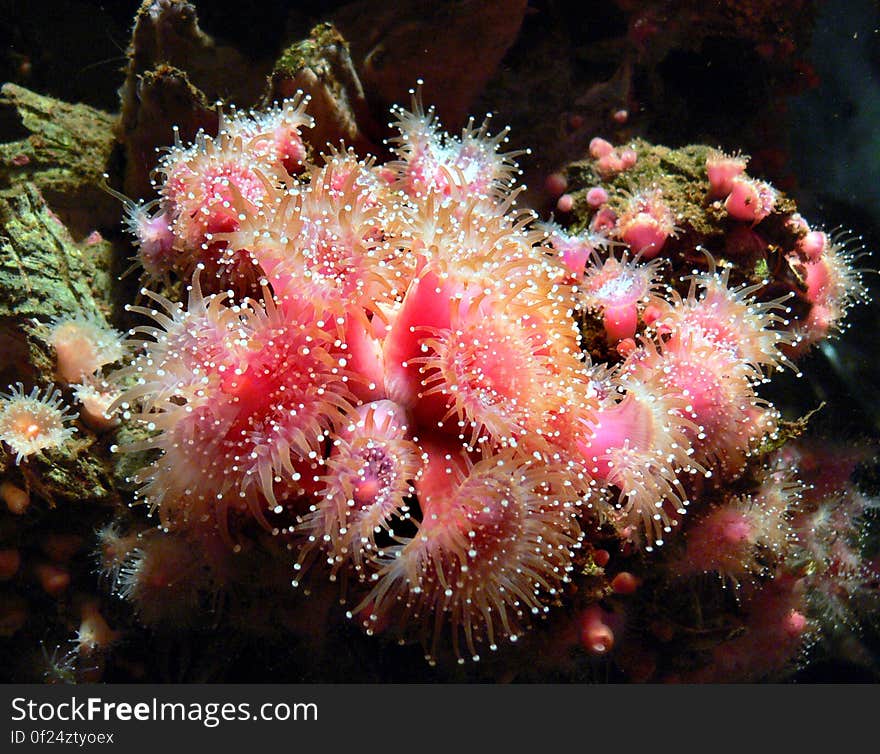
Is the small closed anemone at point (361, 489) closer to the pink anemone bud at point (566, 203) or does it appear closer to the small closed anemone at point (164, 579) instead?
the small closed anemone at point (164, 579)

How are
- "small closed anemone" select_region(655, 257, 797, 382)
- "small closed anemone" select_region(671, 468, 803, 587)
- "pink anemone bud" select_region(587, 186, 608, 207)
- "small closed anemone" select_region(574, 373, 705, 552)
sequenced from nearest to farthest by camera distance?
"small closed anemone" select_region(574, 373, 705, 552)
"small closed anemone" select_region(655, 257, 797, 382)
"small closed anemone" select_region(671, 468, 803, 587)
"pink anemone bud" select_region(587, 186, 608, 207)

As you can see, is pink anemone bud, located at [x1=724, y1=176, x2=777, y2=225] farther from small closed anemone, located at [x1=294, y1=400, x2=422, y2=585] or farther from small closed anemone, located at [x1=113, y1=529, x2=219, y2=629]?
small closed anemone, located at [x1=113, y1=529, x2=219, y2=629]

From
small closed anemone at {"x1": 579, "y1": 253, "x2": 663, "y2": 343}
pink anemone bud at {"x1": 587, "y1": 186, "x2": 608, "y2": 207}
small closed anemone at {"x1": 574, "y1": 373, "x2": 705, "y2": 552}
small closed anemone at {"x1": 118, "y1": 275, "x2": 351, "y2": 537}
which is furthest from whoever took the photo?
pink anemone bud at {"x1": 587, "y1": 186, "x2": 608, "y2": 207}

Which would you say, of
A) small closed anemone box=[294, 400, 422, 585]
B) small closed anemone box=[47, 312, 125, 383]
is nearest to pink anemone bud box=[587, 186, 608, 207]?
small closed anemone box=[294, 400, 422, 585]

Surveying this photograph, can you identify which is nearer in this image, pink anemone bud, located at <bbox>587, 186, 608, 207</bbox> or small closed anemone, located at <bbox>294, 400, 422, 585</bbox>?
small closed anemone, located at <bbox>294, 400, 422, 585</bbox>

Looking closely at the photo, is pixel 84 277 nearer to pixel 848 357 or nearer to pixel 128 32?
pixel 128 32

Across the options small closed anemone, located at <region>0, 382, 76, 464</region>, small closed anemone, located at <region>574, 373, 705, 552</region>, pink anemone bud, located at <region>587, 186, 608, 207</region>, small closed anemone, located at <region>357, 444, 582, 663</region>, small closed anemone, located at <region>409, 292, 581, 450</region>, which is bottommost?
small closed anemone, located at <region>0, 382, 76, 464</region>

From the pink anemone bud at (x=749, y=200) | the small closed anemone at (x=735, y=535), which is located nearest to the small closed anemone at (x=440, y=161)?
the pink anemone bud at (x=749, y=200)
